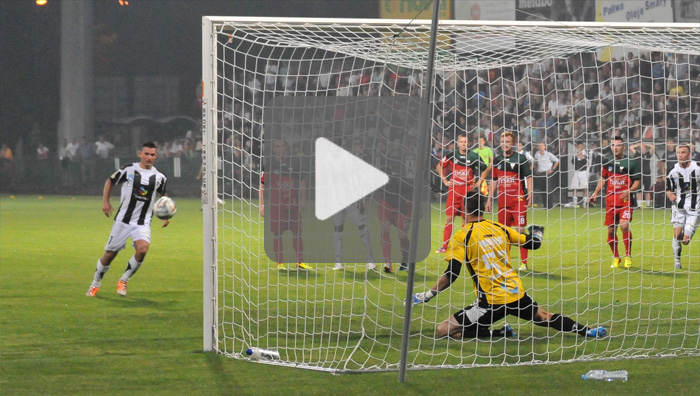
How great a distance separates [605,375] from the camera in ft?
19.5

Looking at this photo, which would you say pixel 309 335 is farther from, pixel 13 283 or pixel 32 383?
pixel 13 283

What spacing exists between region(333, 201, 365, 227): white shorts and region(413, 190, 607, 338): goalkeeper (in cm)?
366

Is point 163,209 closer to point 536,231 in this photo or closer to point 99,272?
point 99,272

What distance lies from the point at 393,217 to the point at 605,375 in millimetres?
4561

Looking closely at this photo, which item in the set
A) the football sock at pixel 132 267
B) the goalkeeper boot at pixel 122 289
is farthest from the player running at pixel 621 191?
the goalkeeper boot at pixel 122 289

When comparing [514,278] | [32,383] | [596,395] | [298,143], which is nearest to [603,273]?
[298,143]

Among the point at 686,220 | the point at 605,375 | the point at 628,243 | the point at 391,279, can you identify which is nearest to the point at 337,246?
the point at 391,279

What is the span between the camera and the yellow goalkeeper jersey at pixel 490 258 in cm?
675

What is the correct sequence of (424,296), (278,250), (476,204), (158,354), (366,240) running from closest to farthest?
(158,354) < (476,204) < (424,296) < (278,250) < (366,240)

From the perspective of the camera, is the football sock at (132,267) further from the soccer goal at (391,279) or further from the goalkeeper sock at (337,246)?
the goalkeeper sock at (337,246)

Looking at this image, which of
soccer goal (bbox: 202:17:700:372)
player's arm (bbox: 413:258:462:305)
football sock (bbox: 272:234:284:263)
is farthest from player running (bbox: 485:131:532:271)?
player's arm (bbox: 413:258:462:305)

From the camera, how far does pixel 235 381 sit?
5.86 m

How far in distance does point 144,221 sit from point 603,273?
214 inches

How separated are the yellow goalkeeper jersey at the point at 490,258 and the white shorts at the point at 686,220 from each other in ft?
17.4
